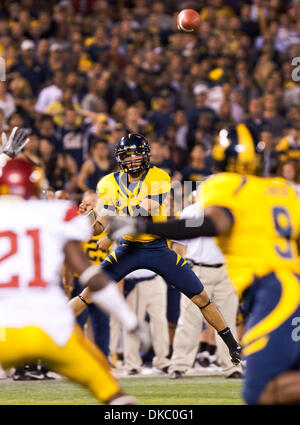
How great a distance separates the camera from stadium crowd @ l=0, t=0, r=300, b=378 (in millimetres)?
12430

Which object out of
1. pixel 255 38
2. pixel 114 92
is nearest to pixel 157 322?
pixel 114 92

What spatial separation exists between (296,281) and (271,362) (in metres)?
0.45

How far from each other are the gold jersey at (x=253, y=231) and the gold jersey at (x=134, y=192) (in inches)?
122

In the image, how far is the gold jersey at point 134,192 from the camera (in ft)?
26.6

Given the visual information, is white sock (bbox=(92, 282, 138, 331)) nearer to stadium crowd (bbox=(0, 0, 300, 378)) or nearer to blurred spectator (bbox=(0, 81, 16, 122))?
stadium crowd (bbox=(0, 0, 300, 378))

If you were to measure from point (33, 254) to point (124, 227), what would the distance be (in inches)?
23.7

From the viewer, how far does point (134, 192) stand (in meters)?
8.15

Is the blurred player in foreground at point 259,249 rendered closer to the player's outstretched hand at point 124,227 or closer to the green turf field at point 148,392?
the player's outstretched hand at point 124,227

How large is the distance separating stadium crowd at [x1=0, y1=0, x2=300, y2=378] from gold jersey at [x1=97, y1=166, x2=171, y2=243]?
8.69 feet

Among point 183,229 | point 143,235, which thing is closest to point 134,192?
point 143,235

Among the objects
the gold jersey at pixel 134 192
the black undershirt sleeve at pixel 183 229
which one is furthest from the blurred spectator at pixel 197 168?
the black undershirt sleeve at pixel 183 229

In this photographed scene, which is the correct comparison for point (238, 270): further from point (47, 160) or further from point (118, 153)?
point (47, 160)

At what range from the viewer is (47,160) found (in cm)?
1177

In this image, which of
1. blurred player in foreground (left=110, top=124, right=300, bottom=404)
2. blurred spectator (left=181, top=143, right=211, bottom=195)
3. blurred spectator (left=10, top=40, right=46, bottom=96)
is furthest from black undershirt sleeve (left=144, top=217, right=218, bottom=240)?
blurred spectator (left=10, top=40, right=46, bottom=96)
